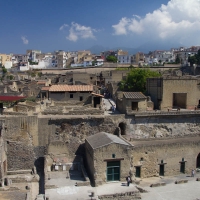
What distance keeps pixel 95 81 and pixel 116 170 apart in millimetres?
40874

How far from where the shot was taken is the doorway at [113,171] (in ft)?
71.7

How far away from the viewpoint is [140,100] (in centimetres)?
2783

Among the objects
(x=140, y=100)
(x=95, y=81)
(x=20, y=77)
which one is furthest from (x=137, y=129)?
(x=20, y=77)

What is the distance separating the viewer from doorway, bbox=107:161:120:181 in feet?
71.7

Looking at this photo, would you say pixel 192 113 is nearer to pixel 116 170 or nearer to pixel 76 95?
pixel 116 170

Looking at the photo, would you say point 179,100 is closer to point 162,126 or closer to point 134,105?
point 162,126

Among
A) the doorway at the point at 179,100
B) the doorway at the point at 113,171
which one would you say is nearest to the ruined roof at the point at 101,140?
the doorway at the point at 113,171

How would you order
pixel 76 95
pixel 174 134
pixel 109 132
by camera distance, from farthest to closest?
1. pixel 76 95
2. pixel 174 134
3. pixel 109 132

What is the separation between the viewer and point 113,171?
22.0 meters

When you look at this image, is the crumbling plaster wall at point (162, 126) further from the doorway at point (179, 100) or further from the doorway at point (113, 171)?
the doorway at point (113, 171)

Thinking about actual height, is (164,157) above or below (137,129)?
below

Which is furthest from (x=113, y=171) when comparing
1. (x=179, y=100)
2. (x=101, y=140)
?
(x=179, y=100)

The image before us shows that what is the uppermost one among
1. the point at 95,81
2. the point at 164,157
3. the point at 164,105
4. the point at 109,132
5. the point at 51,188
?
the point at 95,81

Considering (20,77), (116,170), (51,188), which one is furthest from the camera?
(20,77)
